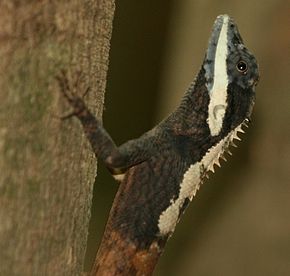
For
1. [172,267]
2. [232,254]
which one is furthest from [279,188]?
[172,267]

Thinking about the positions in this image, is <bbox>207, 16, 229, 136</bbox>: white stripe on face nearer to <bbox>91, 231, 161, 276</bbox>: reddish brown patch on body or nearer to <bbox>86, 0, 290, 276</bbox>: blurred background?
<bbox>91, 231, 161, 276</bbox>: reddish brown patch on body

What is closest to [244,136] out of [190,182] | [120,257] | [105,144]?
[190,182]

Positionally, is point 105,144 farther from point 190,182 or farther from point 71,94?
point 190,182

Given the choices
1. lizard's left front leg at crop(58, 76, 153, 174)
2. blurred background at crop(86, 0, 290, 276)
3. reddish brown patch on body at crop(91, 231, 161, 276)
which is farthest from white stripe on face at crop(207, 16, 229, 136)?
blurred background at crop(86, 0, 290, 276)

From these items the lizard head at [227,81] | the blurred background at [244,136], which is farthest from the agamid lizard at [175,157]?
the blurred background at [244,136]

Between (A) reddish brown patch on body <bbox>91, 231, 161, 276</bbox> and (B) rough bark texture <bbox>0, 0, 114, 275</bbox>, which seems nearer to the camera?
(B) rough bark texture <bbox>0, 0, 114, 275</bbox>
